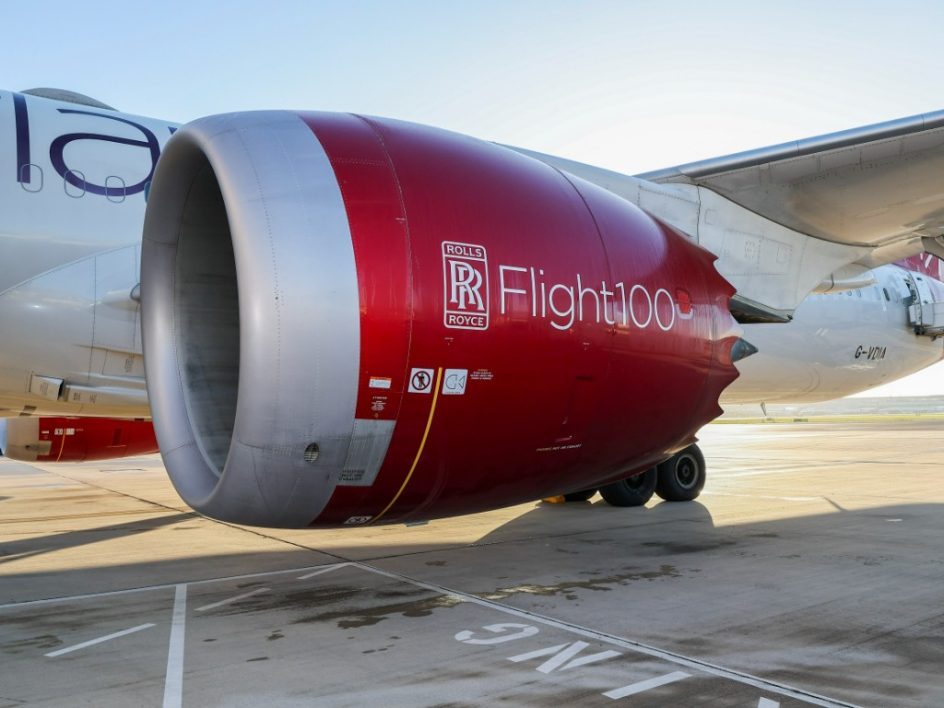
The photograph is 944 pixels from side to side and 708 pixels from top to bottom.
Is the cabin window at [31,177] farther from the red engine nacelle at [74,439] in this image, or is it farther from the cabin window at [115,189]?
the red engine nacelle at [74,439]

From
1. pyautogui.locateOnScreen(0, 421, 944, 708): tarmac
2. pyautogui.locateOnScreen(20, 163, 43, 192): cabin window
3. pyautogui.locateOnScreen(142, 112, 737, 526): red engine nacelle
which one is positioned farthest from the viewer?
pyautogui.locateOnScreen(20, 163, 43, 192): cabin window

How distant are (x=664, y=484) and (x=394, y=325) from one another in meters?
8.00

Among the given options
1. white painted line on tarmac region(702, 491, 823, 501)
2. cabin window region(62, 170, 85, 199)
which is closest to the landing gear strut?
white painted line on tarmac region(702, 491, 823, 501)

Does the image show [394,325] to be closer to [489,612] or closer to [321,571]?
[489,612]

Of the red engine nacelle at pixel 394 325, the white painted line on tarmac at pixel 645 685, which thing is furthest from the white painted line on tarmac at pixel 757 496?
the white painted line on tarmac at pixel 645 685

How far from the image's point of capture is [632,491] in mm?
10898

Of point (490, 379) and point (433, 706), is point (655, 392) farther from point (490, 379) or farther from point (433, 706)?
point (433, 706)

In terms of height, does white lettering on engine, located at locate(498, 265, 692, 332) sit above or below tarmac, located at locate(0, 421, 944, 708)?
above

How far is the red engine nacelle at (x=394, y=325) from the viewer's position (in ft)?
13.6

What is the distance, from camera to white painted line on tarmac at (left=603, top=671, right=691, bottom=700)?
3.63 meters

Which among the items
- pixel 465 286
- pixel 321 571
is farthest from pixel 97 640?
pixel 465 286

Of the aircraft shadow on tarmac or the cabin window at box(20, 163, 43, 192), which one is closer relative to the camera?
the cabin window at box(20, 163, 43, 192)

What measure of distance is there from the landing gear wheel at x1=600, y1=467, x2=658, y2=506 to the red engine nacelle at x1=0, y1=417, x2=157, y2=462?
6.06m

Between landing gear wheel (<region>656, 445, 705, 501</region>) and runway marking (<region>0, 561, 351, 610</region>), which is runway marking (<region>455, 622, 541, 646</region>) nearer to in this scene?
runway marking (<region>0, 561, 351, 610</region>)
